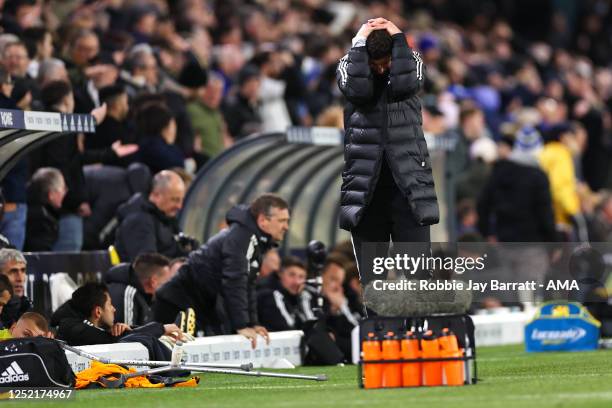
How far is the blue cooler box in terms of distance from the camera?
1554 cm

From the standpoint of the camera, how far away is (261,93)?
21.4m

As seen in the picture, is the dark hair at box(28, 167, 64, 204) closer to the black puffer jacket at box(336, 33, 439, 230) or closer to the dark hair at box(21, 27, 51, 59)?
the dark hair at box(21, 27, 51, 59)

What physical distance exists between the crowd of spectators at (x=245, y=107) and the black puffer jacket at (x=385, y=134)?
9.06ft

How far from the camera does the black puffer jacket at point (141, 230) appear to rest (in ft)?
50.0

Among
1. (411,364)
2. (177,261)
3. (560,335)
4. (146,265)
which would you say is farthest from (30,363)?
(560,335)

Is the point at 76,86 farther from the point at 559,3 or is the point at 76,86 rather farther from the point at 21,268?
the point at 559,3

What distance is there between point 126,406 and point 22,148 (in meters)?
4.37

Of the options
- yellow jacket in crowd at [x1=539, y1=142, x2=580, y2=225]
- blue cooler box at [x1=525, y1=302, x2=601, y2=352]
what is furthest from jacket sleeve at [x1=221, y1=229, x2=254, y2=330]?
yellow jacket in crowd at [x1=539, y1=142, x2=580, y2=225]

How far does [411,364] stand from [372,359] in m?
0.25

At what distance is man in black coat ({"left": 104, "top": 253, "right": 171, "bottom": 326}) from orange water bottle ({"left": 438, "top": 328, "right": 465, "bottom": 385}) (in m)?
4.55

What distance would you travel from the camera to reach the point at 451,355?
10195 millimetres

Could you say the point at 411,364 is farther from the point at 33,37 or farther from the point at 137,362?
the point at 33,37

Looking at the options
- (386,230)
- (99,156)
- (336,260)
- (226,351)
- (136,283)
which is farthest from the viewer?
(99,156)

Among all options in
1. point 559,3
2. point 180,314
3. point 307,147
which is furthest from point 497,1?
point 180,314
